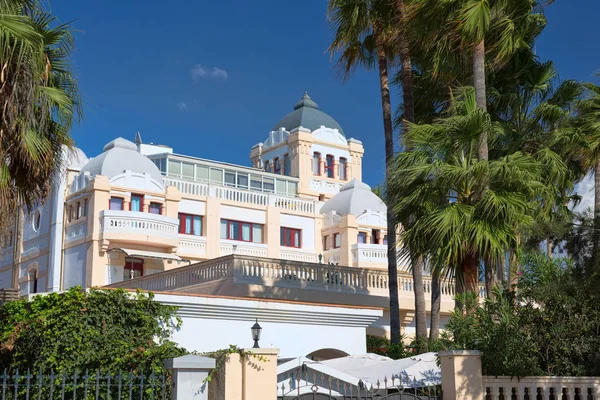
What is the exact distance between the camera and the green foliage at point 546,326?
14586 millimetres

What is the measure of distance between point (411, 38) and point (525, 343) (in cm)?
894

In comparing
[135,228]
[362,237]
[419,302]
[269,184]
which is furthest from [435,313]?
[269,184]

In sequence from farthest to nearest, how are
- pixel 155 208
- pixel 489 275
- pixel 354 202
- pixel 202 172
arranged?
pixel 202 172, pixel 354 202, pixel 155 208, pixel 489 275

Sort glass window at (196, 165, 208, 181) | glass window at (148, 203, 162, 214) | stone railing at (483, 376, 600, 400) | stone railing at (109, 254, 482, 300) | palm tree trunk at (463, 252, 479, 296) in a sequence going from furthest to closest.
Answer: glass window at (196, 165, 208, 181), glass window at (148, 203, 162, 214), stone railing at (109, 254, 482, 300), palm tree trunk at (463, 252, 479, 296), stone railing at (483, 376, 600, 400)

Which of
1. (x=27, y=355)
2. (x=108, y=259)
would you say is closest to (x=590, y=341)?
(x=27, y=355)

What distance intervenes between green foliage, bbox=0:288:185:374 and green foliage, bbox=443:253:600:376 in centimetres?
529

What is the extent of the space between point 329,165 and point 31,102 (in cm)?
4471

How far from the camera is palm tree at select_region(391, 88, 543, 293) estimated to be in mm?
16500

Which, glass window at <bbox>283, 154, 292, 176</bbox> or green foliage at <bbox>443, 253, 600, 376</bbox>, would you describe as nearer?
green foliage at <bbox>443, 253, 600, 376</bbox>

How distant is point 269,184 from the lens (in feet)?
174

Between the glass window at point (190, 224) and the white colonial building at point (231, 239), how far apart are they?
0.05m

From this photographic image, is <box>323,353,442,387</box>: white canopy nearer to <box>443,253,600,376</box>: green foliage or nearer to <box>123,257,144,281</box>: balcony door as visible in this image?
<box>443,253,600,376</box>: green foliage

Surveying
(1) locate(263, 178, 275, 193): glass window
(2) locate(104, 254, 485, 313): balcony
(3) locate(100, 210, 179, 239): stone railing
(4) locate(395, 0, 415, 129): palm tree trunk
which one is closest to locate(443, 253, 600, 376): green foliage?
(4) locate(395, 0, 415, 129): palm tree trunk

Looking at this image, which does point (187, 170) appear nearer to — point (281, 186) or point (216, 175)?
point (216, 175)
